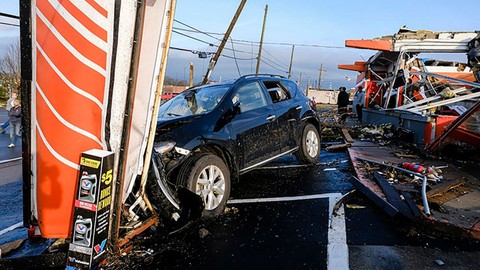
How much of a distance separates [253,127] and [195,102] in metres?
1.01

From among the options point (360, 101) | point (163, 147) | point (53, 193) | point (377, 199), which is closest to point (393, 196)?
point (377, 199)

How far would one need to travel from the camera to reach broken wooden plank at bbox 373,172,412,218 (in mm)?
3960

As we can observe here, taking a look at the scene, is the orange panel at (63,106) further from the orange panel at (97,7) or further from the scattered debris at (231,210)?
the scattered debris at (231,210)

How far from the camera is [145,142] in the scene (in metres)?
3.14

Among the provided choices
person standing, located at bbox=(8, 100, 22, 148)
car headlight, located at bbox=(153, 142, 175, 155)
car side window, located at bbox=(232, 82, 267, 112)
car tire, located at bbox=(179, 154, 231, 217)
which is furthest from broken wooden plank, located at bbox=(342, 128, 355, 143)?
person standing, located at bbox=(8, 100, 22, 148)

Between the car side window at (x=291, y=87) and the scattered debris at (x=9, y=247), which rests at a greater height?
the car side window at (x=291, y=87)

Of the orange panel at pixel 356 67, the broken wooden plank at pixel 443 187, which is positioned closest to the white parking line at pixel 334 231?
the broken wooden plank at pixel 443 187

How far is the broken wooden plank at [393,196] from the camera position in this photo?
396cm

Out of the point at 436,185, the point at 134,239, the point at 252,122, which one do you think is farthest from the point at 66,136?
the point at 436,185

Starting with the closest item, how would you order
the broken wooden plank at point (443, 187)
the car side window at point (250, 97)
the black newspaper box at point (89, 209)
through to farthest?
the black newspaper box at point (89, 209) → the broken wooden plank at point (443, 187) → the car side window at point (250, 97)

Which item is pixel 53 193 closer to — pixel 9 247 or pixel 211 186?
pixel 9 247

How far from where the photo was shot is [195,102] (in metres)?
5.47

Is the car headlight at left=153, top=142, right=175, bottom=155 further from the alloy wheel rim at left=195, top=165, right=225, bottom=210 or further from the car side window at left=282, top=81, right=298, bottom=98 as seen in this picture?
the car side window at left=282, top=81, right=298, bottom=98

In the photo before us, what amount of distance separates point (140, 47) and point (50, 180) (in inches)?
49.7
